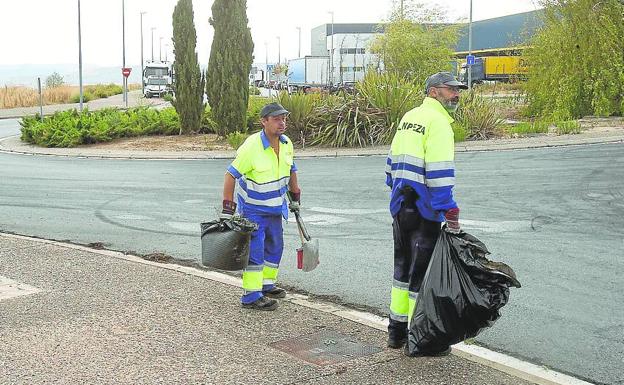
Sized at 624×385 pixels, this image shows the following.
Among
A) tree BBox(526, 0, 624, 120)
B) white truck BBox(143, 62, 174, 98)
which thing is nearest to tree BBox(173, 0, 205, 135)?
tree BBox(526, 0, 624, 120)

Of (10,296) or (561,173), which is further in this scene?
(561,173)

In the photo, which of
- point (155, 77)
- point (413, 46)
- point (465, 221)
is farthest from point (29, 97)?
point (465, 221)

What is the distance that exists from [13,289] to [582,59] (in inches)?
912

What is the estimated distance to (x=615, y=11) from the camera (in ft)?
86.3

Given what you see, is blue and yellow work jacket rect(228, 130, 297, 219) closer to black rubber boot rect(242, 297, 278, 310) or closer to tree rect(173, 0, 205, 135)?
black rubber boot rect(242, 297, 278, 310)

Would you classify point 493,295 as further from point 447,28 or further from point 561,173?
point 447,28

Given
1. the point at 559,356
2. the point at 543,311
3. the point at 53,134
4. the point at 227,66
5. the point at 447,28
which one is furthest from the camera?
the point at 447,28

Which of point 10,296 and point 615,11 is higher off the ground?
point 615,11

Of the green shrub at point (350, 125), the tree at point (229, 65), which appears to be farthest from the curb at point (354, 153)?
the tree at point (229, 65)

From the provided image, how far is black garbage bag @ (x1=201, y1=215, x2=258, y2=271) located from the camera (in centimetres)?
625

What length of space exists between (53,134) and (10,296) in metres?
18.9

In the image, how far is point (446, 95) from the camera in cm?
541

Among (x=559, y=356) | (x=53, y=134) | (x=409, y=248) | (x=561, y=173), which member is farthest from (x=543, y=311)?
(x=53, y=134)

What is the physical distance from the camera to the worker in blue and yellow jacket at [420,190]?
205 inches
